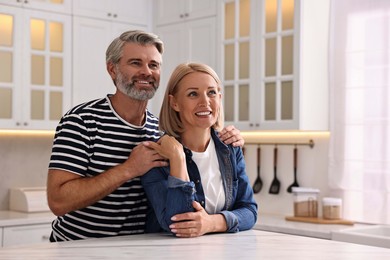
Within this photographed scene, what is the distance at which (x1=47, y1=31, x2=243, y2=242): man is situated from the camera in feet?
7.55

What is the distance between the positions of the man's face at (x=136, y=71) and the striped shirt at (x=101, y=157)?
12 centimetres

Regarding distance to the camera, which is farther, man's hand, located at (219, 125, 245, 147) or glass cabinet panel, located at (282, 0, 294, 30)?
glass cabinet panel, located at (282, 0, 294, 30)

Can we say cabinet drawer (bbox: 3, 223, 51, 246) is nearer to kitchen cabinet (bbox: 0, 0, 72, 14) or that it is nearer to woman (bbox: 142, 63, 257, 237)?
kitchen cabinet (bbox: 0, 0, 72, 14)

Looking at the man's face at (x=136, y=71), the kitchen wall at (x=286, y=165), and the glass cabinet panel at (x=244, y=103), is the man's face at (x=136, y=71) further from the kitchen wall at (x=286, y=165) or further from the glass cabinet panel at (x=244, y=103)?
the kitchen wall at (x=286, y=165)

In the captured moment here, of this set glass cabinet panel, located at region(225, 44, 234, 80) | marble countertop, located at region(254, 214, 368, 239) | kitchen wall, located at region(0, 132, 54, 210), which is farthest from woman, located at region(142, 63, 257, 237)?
kitchen wall, located at region(0, 132, 54, 210)

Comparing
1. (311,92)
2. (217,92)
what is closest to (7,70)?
(311,92)

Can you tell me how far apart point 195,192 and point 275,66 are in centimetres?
220

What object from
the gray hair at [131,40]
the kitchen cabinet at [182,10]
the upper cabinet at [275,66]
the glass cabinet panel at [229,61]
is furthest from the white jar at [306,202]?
the gray hair at [131,40]

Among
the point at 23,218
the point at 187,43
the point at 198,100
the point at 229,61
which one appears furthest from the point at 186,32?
the point at 198,100

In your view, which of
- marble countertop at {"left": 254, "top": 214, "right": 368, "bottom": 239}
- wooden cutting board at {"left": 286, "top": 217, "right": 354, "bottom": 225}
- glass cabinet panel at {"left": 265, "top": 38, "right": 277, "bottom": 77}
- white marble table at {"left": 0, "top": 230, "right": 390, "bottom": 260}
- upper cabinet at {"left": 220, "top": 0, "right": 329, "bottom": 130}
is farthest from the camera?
glass cabinet panel at {"left": 265, "top": 38, "right": 277, "bottom": 77}

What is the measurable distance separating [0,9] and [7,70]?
0.41 meters

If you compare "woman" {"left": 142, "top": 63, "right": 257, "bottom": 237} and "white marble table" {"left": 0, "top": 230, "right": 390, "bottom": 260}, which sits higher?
"woman" {"left": 142, "top": 63, "right": 257, "bottom": 237}

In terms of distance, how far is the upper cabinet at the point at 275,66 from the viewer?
13.4 ft

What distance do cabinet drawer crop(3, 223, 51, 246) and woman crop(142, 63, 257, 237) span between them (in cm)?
200
